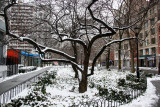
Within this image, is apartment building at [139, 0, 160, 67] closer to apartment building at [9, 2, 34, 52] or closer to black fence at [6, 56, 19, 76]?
black fence at [6, 56, 19, 76]

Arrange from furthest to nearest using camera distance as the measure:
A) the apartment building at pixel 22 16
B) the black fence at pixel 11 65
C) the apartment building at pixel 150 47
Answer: the apartment building at pixel 150 47, the black fence at pixel 11 65, the apartment building at pixel 22 16

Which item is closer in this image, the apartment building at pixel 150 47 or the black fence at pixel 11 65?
the black fence at pixel 11 65

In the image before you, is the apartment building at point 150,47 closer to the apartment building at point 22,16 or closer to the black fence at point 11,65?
the black fence at point 11,65

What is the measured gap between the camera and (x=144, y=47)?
47.4 m

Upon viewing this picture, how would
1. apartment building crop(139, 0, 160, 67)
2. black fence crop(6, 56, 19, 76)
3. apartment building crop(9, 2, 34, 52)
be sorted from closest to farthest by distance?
apartment building crop(9, 2, 34, 52)
black fence crop(6, 56, 19, 76)
apartment building crop(139, 0, 160, 67)

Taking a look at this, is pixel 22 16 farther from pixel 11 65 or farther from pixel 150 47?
pixel 150 47

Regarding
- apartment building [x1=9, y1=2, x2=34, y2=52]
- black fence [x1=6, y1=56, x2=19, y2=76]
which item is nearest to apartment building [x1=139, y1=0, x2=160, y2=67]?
black fence [x1=6, y1=56, x2=19, y2=76]

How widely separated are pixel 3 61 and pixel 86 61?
14160 mm

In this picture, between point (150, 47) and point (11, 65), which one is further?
point (150, 47)

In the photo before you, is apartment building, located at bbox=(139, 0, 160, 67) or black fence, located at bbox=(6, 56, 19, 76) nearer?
black fence, located at bbox=(6, 56, 19, 76)

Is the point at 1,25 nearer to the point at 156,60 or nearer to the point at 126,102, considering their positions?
the point at 126,102

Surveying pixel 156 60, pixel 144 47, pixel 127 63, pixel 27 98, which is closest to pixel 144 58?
pixel 144 47

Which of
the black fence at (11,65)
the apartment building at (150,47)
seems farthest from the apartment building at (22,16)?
the apartment building at (150,47)

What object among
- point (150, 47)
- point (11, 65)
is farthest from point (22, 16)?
point (150, 47)
